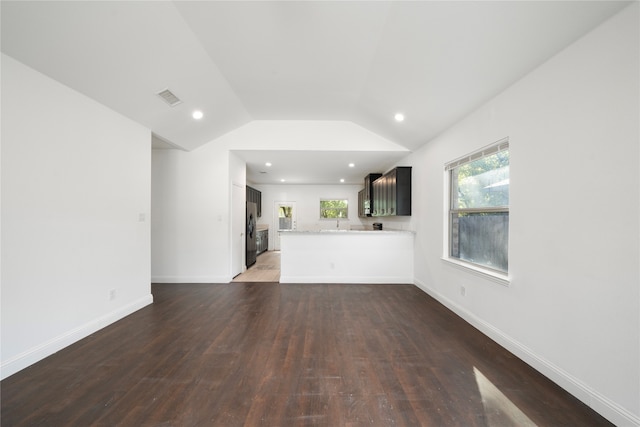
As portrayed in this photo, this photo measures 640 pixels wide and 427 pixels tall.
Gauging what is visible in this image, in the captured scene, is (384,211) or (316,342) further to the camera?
(384,211)

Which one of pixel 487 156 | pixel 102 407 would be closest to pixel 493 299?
pixel 487 156

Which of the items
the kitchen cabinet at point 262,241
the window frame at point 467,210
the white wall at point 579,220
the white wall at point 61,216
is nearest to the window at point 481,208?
the window frame at point 467,210

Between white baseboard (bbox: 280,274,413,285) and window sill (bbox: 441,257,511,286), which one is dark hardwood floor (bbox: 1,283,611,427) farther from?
white baseboard (bbox: 280,274,413,285)

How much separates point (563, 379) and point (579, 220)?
1.16 m

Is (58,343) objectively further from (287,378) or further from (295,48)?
(295,48)

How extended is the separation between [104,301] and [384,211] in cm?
479

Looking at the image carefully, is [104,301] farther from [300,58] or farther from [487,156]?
[487,156]

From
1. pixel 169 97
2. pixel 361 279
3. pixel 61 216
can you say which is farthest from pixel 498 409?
pixel 169 97

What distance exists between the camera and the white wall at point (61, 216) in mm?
1938

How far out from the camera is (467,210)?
121 inches

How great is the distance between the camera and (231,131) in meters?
4.47

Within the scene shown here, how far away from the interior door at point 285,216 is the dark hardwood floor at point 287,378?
5812 mm

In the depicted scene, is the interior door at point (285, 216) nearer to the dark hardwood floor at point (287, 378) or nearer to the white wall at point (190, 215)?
the white wall at point (190, 215)

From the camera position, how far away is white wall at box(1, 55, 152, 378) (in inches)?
76.3
